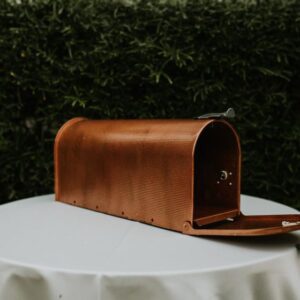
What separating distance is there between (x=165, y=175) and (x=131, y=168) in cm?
12

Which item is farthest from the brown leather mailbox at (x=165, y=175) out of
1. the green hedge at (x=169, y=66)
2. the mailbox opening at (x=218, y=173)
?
the green hedge at (x=169, y=66)

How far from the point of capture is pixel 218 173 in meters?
0.99

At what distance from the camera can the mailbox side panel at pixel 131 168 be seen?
859 mm

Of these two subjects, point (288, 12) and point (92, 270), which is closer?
point (92, 270)

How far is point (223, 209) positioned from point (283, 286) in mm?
278

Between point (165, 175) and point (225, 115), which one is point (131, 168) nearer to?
point (165, 175)

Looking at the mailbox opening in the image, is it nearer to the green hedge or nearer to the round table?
the round table

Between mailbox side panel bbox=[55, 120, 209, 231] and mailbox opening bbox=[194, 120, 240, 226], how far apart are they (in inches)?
3.4

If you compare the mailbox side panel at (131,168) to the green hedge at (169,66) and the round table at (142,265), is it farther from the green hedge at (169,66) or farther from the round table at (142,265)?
the green hedge at (169,66)

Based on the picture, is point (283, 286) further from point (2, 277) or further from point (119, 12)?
point (119, 12)


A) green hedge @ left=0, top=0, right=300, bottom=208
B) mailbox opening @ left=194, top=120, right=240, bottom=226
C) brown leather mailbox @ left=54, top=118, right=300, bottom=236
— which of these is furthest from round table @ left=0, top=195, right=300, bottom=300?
green hedge @ left=0, top=0, right=300, bottom=208

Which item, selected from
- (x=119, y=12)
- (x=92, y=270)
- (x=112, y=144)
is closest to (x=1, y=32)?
(x=119, y=12)

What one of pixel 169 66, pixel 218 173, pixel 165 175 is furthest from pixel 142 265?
pixel 169 66

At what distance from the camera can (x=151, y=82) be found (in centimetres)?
154
